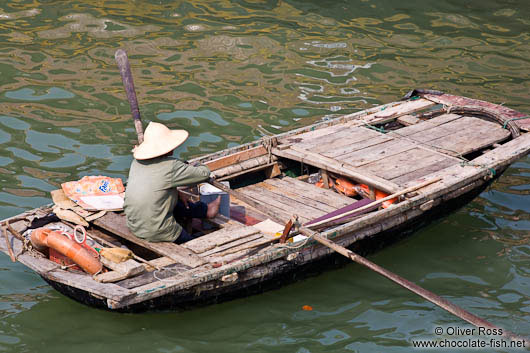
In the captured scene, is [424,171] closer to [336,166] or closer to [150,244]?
[336,166]

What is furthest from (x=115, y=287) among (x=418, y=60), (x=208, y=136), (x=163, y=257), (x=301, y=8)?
(x=301, y=8)

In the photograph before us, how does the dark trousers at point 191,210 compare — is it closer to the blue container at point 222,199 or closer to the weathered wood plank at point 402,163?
the blue container at point 222,199

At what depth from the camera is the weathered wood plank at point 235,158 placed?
28.0 feet

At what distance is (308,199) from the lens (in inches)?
334

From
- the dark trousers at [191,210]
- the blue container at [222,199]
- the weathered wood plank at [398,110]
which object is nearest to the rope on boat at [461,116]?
the weathered wood plank at [398,110]

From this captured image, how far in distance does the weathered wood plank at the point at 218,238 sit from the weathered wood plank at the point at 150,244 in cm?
10

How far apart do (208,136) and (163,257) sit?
4409 mm

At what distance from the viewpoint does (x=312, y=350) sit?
6.61 meters

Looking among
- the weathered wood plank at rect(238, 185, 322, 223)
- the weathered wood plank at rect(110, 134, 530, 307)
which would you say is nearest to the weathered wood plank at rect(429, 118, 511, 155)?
the weathered wood plank at rect(110, 134, 530, 307)

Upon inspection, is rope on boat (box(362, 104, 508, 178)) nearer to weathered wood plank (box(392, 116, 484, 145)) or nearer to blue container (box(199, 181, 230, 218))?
weathered wood plank (box(392, 116, 484, 145))

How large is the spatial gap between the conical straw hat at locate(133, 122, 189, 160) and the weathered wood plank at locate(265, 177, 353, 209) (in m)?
2.24

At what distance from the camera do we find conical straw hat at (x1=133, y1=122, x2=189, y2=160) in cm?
674

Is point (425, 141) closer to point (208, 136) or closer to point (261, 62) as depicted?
point (208, 136)

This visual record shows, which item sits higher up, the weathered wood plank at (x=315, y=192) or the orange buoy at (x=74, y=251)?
the orange buoy at (x=74, y=251)
